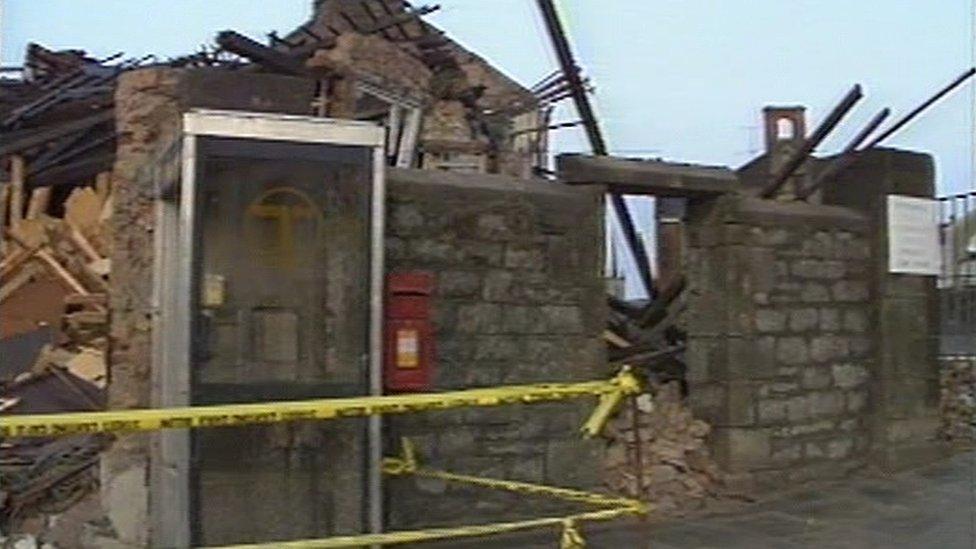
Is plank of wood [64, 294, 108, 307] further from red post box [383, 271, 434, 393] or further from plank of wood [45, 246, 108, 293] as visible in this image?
red post box [383, 271, 434, 393]


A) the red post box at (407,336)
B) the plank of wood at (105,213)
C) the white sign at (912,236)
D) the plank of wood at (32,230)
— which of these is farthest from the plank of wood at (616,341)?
the plank of wood at (32,230)

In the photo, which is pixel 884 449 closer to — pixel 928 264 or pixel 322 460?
pixel 928 264

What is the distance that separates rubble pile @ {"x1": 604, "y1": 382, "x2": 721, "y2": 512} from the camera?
8.12 m

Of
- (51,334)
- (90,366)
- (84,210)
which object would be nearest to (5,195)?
(84,210)

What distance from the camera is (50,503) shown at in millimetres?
7477

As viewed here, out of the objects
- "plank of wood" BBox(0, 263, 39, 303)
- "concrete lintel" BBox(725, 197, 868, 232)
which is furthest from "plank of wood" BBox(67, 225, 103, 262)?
"concrete lintel" BBox(725, 197, 868, 232)

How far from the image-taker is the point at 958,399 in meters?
11.4

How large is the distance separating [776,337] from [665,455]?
1301mm

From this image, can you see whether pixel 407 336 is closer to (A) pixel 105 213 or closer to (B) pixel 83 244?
(A) pixel 105 213

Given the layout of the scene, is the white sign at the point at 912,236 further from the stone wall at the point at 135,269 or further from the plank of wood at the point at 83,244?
the plank of wood at the point at 83,244

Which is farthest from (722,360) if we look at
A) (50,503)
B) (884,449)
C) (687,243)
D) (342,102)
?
(342,102)

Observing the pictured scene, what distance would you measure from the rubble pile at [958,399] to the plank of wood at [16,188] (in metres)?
9.15

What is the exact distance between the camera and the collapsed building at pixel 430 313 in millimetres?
5711

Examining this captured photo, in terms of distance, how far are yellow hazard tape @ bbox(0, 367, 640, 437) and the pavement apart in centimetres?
188
